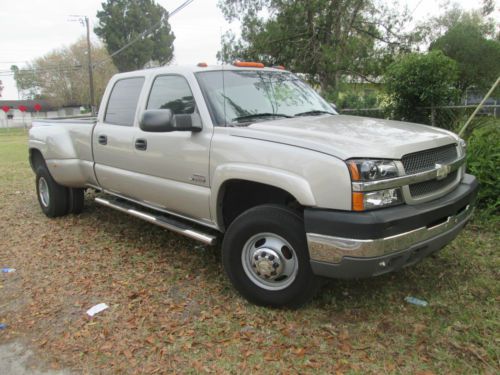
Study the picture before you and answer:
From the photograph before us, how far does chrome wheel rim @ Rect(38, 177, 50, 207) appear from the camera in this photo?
6.37 m

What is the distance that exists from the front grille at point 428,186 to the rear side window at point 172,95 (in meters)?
2.01

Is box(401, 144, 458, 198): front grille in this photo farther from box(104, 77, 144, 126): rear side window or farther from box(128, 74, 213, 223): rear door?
box(104, 77, 144, 126): rear side window

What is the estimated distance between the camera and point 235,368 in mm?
2752

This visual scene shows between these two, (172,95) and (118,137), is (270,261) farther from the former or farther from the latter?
(118,137)

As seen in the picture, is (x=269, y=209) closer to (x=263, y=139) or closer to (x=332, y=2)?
(x=263, y=139)

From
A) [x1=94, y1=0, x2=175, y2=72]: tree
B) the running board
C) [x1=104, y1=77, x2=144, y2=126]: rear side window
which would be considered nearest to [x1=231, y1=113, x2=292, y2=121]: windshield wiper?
the running board

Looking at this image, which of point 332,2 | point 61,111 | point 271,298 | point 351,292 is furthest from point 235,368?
point 61,111

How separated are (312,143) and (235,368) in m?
1.54

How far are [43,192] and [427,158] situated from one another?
5.51m

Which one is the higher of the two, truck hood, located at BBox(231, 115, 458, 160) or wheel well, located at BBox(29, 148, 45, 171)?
truck hood, located at BBox(231, 115, 458, 160)

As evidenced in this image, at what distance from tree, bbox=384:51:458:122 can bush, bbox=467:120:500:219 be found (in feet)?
6.87

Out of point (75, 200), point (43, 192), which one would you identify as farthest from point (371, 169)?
point (43, 192)

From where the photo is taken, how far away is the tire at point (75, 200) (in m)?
6.20

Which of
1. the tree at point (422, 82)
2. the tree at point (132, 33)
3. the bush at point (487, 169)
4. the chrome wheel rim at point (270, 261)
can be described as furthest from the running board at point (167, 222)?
the tree at point (132, 33)
